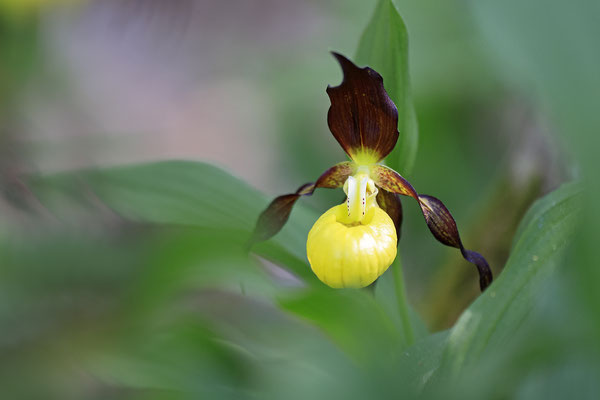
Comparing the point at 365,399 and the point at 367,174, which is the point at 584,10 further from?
the point at 367,174

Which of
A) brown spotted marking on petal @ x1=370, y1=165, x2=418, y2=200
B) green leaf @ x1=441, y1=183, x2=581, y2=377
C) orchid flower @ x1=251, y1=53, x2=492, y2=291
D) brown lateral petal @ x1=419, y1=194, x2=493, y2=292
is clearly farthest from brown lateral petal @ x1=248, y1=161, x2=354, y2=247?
green leaf @ x1=441, y1=183, x2=581, y2=377

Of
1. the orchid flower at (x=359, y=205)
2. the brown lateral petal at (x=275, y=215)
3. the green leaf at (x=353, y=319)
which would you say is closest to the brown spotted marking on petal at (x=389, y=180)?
the orchid flower at (x=359, y=205)

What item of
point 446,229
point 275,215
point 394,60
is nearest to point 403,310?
point 446,229

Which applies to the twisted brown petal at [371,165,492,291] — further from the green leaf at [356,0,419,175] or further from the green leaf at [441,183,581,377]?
the green leaf at [441,183,581,377]

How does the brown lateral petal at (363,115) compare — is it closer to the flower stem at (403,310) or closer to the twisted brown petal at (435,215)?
the twisted brown petal at (435,215)

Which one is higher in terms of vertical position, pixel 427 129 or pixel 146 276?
pixel 427 129

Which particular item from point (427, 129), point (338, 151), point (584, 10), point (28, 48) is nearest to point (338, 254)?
point (584, 10)
